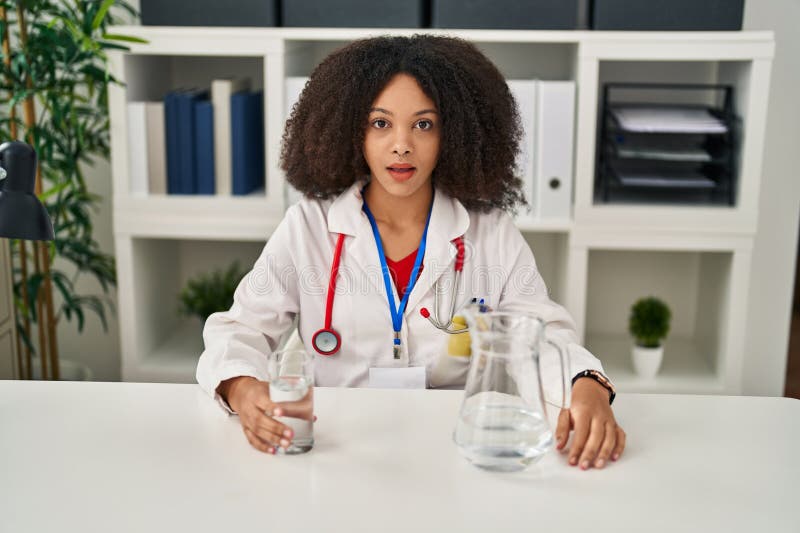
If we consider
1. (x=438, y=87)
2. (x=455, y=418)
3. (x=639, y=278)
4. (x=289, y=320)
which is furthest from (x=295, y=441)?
(x=639, y=278)

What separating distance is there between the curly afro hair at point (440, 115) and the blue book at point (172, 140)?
84cm

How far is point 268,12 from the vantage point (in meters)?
2.38

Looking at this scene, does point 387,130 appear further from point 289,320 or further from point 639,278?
point 639,278

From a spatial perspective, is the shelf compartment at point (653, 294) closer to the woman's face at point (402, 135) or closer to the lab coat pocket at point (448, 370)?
the lab coat pocket at point (448, 370)

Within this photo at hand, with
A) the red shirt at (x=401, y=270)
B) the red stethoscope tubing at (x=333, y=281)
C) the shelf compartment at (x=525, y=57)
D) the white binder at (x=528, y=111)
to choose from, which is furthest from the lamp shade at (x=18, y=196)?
the shelf compartment at (x=525, y=57)

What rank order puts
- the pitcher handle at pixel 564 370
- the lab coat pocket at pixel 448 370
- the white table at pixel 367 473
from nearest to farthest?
1. the white table at pixel 367 473
2. the pitcher handle at pixel 564 370
3. the lab coat pocket at pixel 448 370

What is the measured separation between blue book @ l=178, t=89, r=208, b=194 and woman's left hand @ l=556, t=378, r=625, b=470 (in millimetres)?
1555

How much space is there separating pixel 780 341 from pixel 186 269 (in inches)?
75.3

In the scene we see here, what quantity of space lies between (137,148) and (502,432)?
1711mm

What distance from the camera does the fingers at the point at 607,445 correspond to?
3.73ft

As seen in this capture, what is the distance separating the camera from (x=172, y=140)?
2.50 m

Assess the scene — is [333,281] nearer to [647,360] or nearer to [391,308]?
[391,308]

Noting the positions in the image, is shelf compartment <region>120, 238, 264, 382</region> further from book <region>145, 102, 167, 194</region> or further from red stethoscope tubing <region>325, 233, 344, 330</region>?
red stethoscope tubing <region>325, 233, 344, 330</region>

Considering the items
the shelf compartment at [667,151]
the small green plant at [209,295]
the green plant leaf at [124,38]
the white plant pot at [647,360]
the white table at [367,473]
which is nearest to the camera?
the white table at [367,473]
